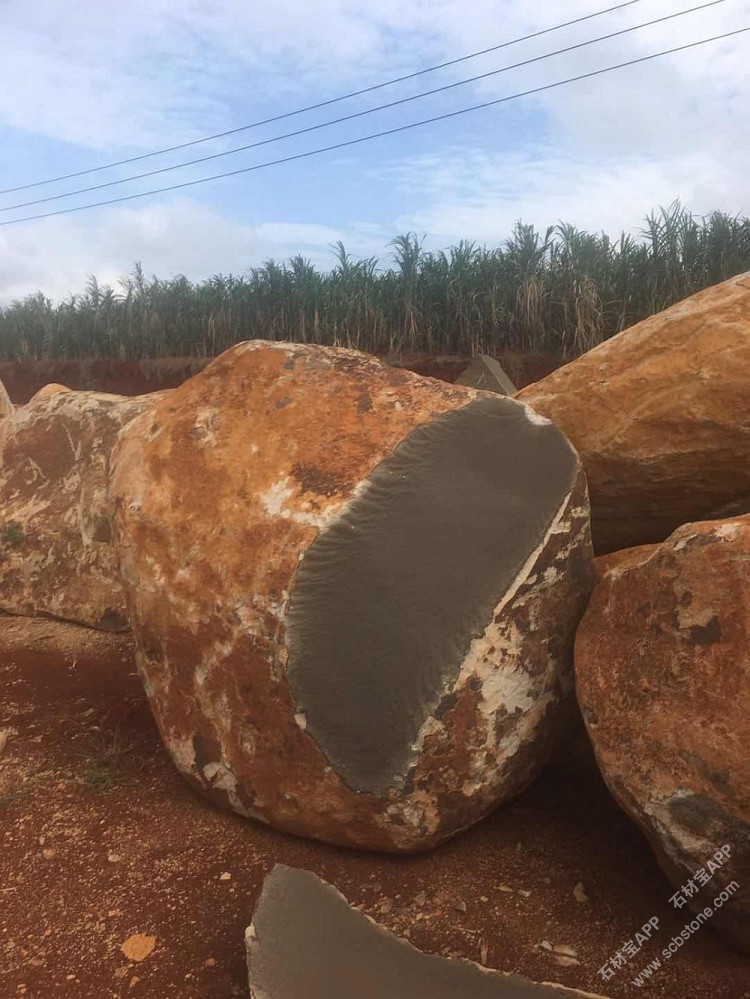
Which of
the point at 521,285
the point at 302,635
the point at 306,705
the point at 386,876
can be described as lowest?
the point at 386,876

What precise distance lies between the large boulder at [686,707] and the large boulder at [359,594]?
0.28 metres

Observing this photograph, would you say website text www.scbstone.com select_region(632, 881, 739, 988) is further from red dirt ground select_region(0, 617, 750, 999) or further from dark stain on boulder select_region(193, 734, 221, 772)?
dark stain on boulder select_region(193, 734, 221, 772)

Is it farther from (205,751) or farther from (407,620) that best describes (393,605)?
(205,751)

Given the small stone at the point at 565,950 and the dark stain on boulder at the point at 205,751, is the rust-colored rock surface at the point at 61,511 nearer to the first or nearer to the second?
the dark stain on boulder at the point at 205,751

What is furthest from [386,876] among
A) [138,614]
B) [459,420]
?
[459,420]

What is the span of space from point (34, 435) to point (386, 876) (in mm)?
3243

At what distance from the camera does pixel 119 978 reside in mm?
1874

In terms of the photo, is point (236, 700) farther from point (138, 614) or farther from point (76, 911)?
point (76, 911)

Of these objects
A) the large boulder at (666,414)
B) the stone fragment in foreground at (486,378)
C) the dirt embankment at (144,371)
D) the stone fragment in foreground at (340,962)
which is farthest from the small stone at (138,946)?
the dirt embankment at (144,371)

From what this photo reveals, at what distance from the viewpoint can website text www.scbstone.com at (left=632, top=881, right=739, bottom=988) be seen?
183cm

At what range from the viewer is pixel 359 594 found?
2113mm

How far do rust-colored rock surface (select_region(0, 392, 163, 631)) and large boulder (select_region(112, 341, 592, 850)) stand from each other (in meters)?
1.75

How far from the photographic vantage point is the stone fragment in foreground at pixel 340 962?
5.76 feet

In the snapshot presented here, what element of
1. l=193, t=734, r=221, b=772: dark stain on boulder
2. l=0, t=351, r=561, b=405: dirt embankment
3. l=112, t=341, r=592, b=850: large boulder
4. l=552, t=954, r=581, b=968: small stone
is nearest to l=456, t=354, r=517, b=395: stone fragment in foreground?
l=0, t=351, r=561, b=405: dirt embankment
